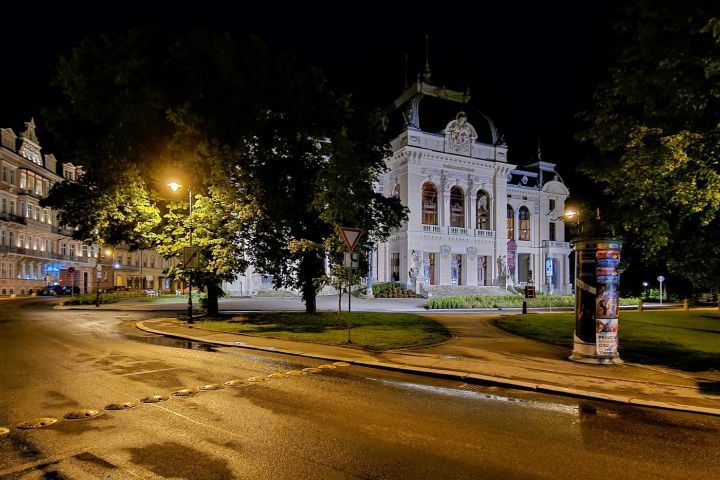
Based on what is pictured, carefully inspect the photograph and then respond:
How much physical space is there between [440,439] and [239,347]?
8974 millimetres

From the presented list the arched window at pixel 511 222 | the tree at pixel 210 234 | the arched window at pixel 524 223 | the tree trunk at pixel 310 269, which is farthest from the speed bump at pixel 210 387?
the arched window at pixel 524 223

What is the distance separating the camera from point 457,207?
5575 cm

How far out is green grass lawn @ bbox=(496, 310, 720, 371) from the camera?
12.0 m

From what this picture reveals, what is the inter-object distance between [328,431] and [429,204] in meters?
48.9

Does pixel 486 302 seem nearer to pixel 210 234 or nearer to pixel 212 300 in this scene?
pixel 212 300

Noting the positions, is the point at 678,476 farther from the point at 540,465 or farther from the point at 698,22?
the point at 698,22

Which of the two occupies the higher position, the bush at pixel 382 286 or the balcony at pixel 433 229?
the balcony at pixel 433 229

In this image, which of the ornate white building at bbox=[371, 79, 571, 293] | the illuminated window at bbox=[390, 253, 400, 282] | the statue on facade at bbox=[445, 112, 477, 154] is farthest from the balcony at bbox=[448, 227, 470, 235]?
the statue on facade at bbox=[445, 112, 477, 154]

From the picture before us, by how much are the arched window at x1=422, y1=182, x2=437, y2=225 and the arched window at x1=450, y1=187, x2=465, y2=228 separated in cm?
236

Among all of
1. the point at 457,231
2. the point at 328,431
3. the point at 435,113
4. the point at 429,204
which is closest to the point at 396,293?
the point at 457,231

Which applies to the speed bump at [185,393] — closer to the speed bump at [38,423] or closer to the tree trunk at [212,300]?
the speed bump at [38,423]

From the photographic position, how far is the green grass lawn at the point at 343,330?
1453cm

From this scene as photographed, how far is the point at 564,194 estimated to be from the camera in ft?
219

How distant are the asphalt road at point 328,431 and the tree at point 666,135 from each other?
719cm
